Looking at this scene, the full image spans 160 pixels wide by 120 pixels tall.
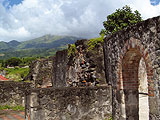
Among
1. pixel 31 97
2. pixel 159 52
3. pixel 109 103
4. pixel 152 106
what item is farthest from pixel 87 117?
pixel 159 52

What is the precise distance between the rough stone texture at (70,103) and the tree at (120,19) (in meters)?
14.2

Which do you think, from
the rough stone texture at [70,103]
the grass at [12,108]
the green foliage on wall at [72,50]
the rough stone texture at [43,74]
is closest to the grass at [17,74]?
the rough stone texture at [43,74]

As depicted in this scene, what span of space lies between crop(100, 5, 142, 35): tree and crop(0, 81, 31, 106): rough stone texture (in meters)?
12.1

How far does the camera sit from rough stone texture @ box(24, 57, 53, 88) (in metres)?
12.7

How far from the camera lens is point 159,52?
388cm

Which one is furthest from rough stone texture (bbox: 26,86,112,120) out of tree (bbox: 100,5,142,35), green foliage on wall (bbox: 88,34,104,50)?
tree (bbox: 100,5,142,35)

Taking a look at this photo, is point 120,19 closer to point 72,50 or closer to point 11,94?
point 72,50

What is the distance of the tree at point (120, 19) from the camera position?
63.7 ft

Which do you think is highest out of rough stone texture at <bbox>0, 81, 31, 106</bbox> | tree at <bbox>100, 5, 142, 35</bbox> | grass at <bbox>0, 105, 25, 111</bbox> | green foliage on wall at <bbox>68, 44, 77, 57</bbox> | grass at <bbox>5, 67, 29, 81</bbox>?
tree at <bbox>100, 5, 142, 35</bbox>

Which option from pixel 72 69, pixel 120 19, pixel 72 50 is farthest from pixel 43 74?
pixel 120 19

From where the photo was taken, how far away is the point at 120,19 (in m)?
19.7

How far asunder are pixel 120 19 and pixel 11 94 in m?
14.3

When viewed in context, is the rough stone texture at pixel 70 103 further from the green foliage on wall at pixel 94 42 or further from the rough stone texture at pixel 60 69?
the rough stone texture at pixel 60 69

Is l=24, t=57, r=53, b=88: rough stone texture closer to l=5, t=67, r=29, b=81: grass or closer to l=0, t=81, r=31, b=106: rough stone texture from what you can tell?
l=0, t=81, r=31, b=106: rough stone texture
